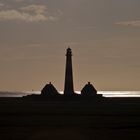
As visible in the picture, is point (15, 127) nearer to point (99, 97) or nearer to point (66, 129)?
point (66, 129)

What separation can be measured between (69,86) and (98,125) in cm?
4257

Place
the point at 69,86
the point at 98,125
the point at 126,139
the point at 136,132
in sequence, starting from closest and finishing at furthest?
the point at 126,139, the point at 136,132, the point at 98,125, the point at 69,86

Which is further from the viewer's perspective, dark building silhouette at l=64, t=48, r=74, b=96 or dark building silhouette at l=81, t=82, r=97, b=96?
dark building silhouette at l=81, t=82, r=97, b=96

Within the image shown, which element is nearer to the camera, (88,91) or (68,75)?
(68,75)

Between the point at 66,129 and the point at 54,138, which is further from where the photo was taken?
the point at 66,129

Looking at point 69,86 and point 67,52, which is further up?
point 67,52

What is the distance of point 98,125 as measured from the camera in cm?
4078

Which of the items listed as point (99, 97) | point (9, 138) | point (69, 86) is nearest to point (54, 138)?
point (9, 138)

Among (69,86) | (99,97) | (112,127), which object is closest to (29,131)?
(112,127)

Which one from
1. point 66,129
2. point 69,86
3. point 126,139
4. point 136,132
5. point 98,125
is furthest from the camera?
point 69,86

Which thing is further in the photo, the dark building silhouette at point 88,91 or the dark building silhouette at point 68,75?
the dark building silhouette at point 88,91

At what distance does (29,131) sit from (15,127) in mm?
3357

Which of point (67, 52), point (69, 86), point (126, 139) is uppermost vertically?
point (67, 52)

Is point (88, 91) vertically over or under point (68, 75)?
under
